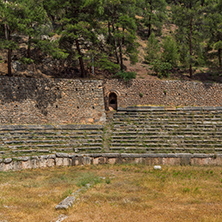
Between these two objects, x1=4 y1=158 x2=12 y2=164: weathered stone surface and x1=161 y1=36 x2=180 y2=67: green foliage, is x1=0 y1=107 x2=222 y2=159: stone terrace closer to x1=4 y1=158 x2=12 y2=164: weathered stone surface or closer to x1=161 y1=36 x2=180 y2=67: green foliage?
x1=4 y1=158 x2=12 y2=164: weathered stone surface

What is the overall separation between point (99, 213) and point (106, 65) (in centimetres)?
1937

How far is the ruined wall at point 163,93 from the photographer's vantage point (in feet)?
79.7

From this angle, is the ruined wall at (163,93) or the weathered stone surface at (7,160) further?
the ruined wall at (163,93)

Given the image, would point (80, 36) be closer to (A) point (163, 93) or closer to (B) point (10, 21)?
(B) point (10, 21)

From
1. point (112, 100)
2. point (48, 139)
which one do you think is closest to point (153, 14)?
point (112, 100)

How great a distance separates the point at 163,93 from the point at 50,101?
11604 mm

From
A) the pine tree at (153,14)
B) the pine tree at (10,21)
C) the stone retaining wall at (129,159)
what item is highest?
the pine tree at (153,14)

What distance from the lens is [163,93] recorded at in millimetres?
24625

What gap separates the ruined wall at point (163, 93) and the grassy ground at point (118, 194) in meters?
10.4

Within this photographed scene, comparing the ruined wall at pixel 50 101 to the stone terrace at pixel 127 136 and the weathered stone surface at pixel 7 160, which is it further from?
the weathered stone surface at pixel 7 160

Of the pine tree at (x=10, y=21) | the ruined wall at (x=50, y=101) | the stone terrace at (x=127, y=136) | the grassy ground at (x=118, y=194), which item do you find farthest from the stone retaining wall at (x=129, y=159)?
the pine tree at (x=10, y=21)

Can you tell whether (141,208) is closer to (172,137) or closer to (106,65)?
(172,137)


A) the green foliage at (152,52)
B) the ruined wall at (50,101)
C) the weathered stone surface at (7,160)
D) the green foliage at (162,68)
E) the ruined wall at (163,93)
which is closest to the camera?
the weathered stone surface at (7,160)

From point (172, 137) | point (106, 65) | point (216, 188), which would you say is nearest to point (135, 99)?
point (106, 65)
